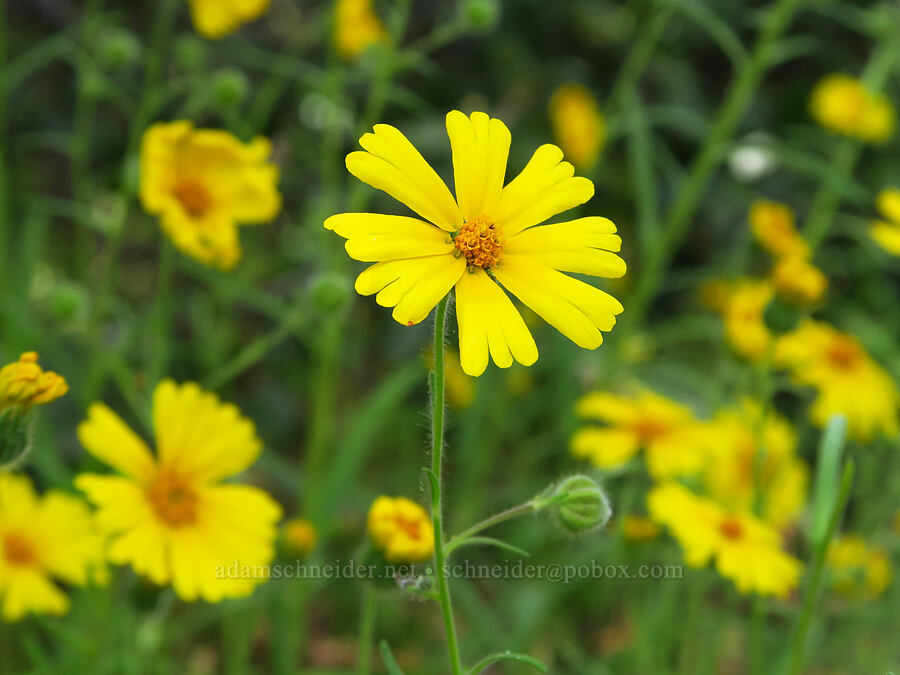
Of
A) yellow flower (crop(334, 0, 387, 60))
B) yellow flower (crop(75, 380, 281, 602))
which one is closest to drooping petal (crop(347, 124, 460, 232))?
yellow flower (crop(75, 380, 281, 602))

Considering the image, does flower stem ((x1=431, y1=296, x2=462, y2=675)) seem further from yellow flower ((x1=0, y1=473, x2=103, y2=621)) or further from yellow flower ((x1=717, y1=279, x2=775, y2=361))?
yellow flower ((x1=717, y1=279, x2=775, y2=361))

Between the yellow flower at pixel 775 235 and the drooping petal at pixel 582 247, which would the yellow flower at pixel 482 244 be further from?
the yellow flower at pixel 775 235

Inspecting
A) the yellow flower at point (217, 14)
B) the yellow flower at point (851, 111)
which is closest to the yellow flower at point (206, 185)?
the yellow flower at point (217, 14)

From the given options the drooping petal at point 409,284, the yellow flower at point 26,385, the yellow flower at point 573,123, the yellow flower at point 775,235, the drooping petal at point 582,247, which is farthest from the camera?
the yellow flower at point 573,123

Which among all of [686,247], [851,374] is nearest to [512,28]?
[686,247]

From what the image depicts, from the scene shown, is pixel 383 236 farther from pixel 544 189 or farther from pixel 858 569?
pixel 858 569

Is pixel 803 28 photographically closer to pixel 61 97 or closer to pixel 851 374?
pixel 851 374
